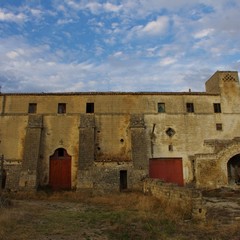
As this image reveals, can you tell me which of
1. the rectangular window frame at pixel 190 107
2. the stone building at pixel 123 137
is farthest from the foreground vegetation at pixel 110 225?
the rectangular window frame at pixel 190 107

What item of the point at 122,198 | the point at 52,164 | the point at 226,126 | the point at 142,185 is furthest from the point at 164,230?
the point at 226,126

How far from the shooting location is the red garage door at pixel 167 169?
27.1m

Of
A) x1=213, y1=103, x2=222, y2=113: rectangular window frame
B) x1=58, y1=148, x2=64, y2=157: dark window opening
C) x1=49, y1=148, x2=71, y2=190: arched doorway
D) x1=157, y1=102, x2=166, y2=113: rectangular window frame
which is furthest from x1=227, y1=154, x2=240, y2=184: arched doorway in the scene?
x1=58, y1=148, x2=64, y2=157: dark window opening

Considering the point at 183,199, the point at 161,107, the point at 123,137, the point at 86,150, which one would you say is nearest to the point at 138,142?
the point at 123,137

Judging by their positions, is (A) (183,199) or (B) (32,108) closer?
(A) (183,199)

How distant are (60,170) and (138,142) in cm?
755

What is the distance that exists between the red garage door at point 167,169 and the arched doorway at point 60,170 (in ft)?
Answer: 25.0

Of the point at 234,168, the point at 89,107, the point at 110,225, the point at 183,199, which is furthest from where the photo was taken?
the point at 89,107

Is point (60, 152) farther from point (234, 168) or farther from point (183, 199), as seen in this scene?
point (234, 168)

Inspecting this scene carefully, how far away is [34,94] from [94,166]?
9502 millimetres

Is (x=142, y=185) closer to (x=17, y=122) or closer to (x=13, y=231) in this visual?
(x=17, y=122)

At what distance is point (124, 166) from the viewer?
25.1 m

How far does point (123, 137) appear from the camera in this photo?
27625mm

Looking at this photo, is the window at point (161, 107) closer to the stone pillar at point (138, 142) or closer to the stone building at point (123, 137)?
the stone building at point (123, 137)
